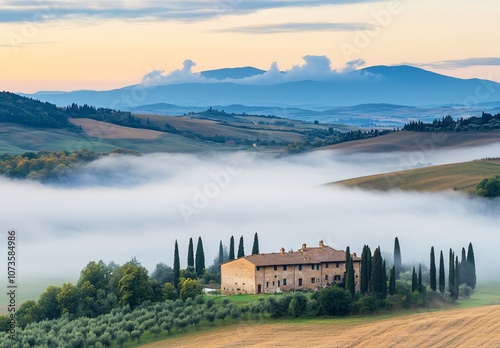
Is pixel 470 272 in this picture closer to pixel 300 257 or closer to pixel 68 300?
pixel 300 257

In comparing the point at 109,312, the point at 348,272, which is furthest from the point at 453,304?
the point at 109,312

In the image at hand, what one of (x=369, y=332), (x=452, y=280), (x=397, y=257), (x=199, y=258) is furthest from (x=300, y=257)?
(x=369, y=332)

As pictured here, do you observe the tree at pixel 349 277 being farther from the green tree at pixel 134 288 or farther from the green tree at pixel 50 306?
the green tree at pixel 50 306

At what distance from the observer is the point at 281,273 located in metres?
94.1

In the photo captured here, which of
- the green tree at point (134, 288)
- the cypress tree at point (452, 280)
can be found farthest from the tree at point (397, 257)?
the green tree at point (134, 288)

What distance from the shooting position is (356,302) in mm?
85250

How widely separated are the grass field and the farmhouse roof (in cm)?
1147

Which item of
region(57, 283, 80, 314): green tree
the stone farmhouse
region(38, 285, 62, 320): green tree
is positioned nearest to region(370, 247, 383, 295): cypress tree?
the stone farmhouse

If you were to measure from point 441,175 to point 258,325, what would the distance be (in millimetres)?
78565

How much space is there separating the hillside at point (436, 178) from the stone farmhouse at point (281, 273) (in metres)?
49.8

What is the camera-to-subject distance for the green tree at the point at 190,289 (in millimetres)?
89750

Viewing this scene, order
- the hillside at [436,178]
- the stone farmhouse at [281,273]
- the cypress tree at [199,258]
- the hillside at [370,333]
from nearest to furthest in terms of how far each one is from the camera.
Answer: the hillside at [370,333] → the stone farmhouse at [281,273] → the cypress tree at [199,258] → the hillside at [436,178]

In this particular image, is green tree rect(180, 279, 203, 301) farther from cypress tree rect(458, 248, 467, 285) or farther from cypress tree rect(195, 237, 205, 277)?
cypress tree rect(458, 248, 467, 285)

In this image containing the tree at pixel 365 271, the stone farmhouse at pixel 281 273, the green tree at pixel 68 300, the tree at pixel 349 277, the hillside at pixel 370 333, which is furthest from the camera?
the stone farmhouse at pixel 281 273
